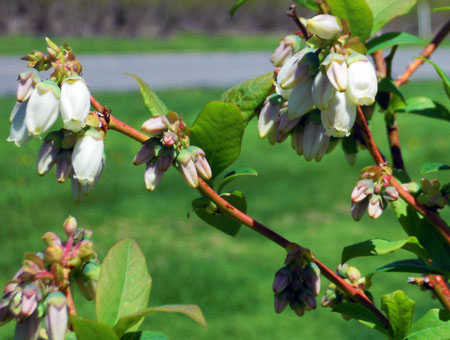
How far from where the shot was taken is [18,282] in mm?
704

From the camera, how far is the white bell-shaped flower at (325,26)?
0.69m

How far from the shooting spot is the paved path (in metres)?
9.82

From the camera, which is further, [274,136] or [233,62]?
[233,62]

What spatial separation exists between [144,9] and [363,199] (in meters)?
13.8

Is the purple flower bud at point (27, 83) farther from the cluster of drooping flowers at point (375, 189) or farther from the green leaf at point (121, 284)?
the cluster of drooping flowers at point (375, 189)

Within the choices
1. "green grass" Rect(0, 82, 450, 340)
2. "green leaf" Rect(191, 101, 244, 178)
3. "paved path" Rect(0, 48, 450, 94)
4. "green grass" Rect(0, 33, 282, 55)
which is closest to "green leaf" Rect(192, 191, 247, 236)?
"green leaf" Rect(191, 101, 244, 178)

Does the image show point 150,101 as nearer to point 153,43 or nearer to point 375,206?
point 375,206

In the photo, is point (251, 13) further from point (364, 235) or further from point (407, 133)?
point (364, 235)

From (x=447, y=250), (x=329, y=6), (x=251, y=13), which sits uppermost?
(x=329, y=6)

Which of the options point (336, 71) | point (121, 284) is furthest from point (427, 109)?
point (121, 284)

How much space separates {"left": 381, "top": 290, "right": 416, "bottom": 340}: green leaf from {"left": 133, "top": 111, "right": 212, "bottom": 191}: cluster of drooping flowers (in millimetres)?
267

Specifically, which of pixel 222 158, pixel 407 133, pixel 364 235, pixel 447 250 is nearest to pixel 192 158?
pixel 222 158

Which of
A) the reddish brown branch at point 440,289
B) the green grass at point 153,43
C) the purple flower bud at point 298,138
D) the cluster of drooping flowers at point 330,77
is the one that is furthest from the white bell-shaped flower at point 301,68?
the green grass at point 153,43

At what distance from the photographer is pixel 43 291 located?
0.70 meters
